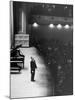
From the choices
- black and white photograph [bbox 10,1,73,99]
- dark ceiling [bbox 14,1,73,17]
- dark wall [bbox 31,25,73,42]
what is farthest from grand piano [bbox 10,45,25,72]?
dark ceiling [bbox 14,1,73,17]

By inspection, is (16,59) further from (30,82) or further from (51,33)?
(51,33)

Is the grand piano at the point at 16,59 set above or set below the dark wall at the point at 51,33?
below

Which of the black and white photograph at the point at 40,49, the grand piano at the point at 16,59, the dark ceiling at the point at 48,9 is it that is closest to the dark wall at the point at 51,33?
the black and white photograph at the point at 40,49

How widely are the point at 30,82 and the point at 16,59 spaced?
0.47 meters

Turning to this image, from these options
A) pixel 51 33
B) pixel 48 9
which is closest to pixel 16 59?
pixel 51 33

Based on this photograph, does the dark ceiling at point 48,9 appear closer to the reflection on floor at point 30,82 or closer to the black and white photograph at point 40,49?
the black and white photograph at point 40,49

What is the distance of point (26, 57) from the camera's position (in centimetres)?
410

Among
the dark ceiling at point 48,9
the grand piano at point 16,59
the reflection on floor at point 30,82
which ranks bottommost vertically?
the reflection on floor at point 30,82

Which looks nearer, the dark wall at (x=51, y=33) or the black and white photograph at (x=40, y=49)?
the black and white photograph at (x=40, y=49)

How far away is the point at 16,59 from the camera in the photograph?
4043 millimetres

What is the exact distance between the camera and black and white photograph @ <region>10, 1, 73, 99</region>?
402 centimetres

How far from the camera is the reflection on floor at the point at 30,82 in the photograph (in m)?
4.04

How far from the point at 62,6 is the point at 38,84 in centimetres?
144

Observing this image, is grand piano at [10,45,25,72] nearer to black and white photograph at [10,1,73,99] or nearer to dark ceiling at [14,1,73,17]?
black and white photograph at [10,1,73,99]
